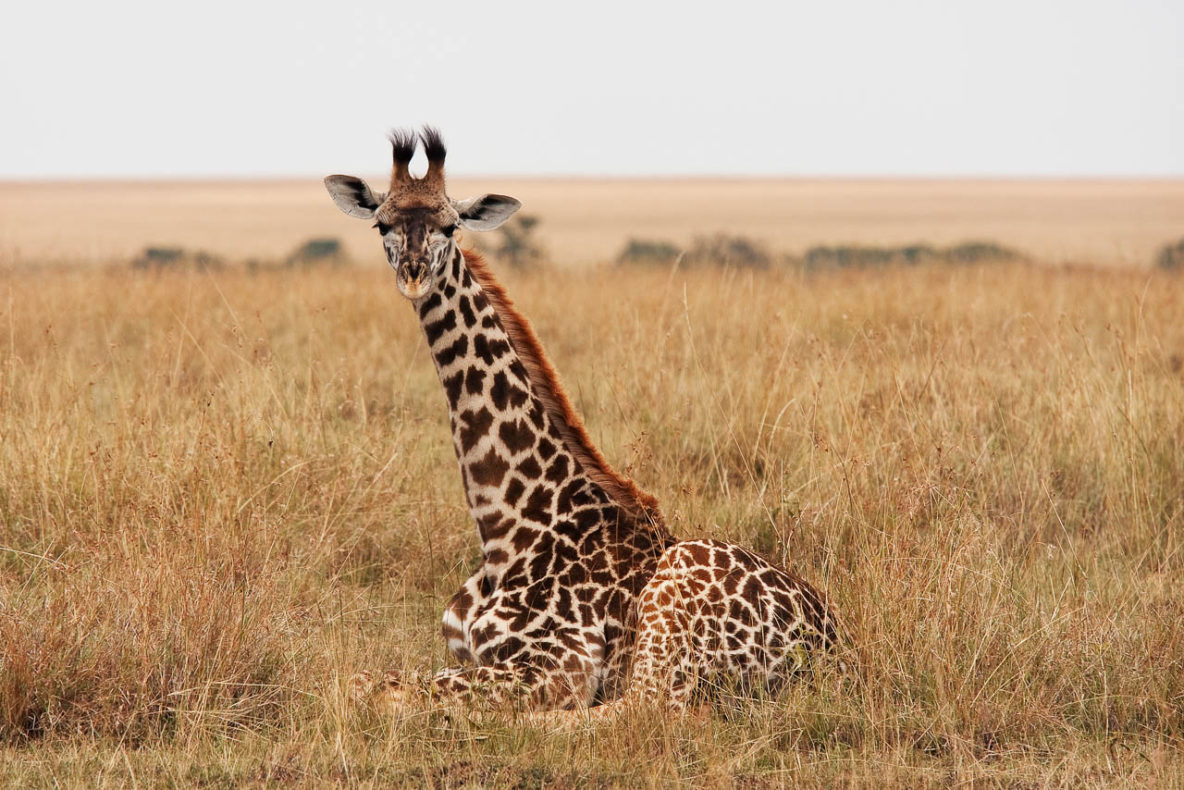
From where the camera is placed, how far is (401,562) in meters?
7.01

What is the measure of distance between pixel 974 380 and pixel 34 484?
18.9 feet

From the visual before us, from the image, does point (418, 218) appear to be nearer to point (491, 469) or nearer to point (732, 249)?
point (491, 469)

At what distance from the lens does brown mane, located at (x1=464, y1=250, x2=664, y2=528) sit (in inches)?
214

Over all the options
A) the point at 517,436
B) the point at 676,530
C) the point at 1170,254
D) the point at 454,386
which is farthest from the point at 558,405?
the point at 1170,254

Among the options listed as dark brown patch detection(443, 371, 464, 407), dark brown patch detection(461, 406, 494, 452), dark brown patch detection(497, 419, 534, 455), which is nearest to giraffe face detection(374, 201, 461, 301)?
dark brown patch detection(443, 371, 464, 407)

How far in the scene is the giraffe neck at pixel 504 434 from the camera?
546 cm

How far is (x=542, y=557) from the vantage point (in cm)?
538

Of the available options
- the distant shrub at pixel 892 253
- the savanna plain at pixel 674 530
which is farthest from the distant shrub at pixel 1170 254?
the savanna plain at pixel 674 530

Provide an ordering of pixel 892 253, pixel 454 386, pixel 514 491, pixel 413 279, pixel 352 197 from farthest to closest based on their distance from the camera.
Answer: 1. pixel 892 253
2. pixel 352 197
3. pixel 454 386
4. pixel 514 491
5. pixel 413 279

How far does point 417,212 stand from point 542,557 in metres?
1.50

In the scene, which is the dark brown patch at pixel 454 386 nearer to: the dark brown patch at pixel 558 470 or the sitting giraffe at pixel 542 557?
the sitting giraffe at pixel 542 557

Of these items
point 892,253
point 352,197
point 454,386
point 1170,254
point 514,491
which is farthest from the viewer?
point 892,253

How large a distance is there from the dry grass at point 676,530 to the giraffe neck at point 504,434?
91 centimetres

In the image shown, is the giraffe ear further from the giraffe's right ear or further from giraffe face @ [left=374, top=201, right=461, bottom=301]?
the giraffe's right ear
